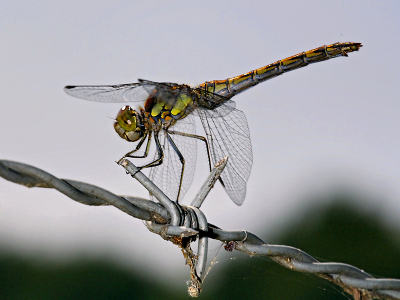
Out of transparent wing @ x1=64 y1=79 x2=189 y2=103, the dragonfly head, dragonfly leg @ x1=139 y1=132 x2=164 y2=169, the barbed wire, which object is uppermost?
transparent wing @ x1=64 y1=79 x2=189 y2=103

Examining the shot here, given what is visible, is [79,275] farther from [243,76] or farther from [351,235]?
[243,76]

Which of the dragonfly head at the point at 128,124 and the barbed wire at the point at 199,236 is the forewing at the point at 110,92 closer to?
the dragonfly head at the point at 128,124

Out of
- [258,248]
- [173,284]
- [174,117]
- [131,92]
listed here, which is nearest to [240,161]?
[174,117]

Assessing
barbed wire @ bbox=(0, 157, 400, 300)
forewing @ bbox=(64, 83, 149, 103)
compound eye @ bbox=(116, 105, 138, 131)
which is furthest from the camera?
compound eye @ bbox=(116, 105, 138, 131)

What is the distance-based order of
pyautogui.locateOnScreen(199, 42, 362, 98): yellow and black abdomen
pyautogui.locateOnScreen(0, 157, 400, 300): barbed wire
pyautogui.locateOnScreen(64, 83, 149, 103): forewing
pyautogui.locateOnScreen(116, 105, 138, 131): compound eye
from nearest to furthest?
pyautogui.locateOnScreen(0, 157, 400, 300): barbed wire < pyautogui.locateOnScreen(64, 83, 149, 103): forewing < pyautogui.locateOnScreen(116, 105, 138, 131): compound eye < pyautogui.locateOnScreen(199, 42, 362, 98): yellow and black abdomen

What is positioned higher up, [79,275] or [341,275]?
[341,275]

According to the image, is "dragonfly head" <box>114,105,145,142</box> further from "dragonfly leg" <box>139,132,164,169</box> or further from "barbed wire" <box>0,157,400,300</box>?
"barbed wire" <box>0,157,400,300</box>

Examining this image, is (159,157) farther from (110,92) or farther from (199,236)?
(199,236)

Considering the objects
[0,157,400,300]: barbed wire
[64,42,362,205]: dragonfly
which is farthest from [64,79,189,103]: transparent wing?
[0,157,400,300]: barbed wire
